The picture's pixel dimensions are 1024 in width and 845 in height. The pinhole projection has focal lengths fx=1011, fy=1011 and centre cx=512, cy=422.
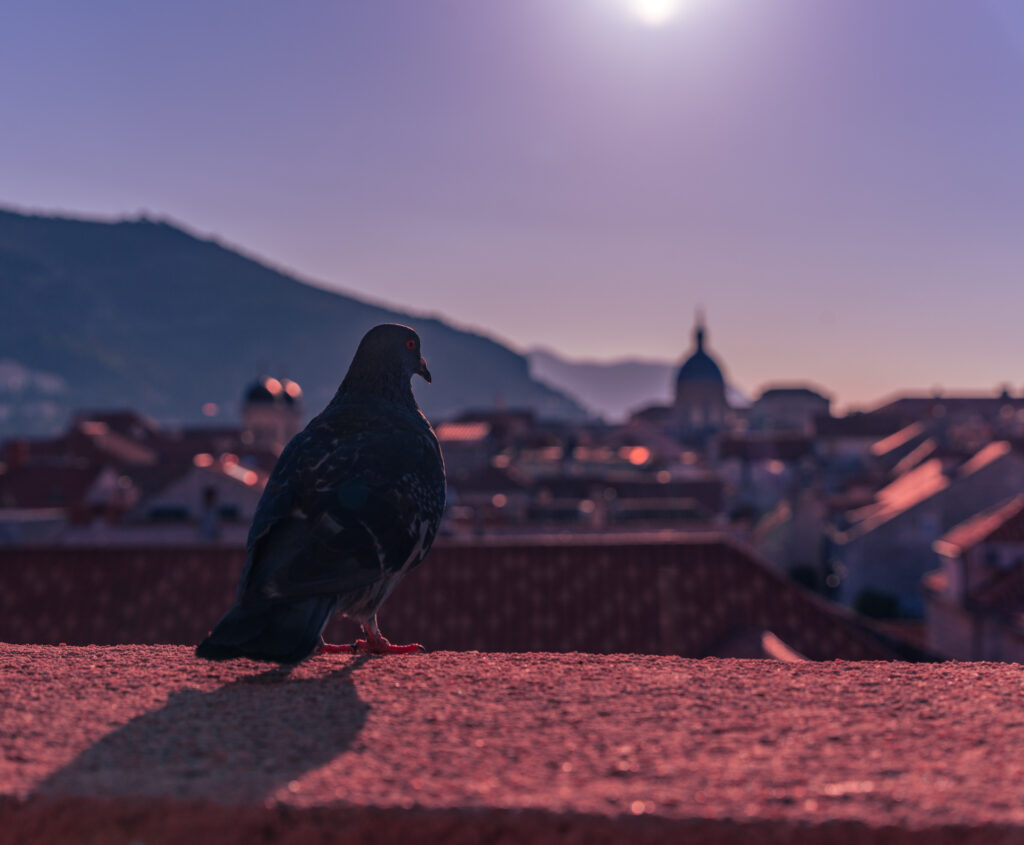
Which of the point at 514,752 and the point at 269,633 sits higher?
the point at 269,633

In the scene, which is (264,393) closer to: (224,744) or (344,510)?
(344,510)

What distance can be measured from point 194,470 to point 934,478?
38371 millimetres

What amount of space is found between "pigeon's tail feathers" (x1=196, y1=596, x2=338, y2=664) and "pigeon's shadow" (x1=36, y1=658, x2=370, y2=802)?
0.16m

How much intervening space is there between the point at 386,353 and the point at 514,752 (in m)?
2.83

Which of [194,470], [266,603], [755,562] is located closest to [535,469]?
[194,470]

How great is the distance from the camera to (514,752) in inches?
113

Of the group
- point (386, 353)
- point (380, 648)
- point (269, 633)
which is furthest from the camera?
point (386, 353)

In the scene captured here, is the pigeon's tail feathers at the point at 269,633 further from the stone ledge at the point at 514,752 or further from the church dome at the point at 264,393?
the church dome at the point at 264,393

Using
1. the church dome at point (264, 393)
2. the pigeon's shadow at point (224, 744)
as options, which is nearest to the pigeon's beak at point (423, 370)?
the pigeon's shadow at point (224, 744)

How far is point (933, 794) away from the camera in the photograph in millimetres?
2480

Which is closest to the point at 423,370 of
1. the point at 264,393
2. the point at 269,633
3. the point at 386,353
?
the point at 386,353

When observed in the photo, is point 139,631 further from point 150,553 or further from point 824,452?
point 824,452

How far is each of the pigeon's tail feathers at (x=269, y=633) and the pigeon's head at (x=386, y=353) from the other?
1.67 metres

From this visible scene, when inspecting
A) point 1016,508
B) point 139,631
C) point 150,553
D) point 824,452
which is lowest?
point 139,631
